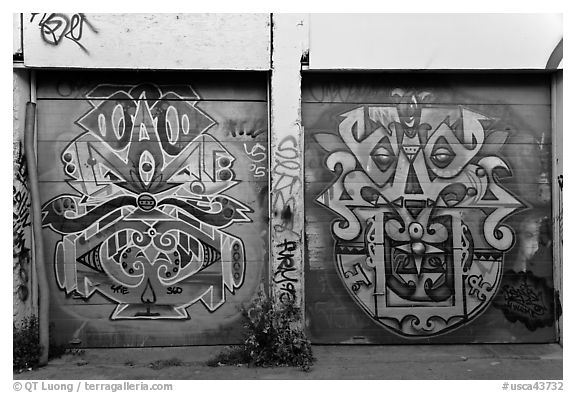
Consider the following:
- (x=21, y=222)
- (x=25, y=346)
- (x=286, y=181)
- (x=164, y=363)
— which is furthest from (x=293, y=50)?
(x=25, y=346)

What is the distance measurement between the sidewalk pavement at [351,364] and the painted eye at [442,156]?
80.9 inches

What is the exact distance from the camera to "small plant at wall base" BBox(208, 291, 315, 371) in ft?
17.1

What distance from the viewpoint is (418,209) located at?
5.82 m

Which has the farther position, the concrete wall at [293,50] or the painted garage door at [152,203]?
the painted garage door at [152,203]

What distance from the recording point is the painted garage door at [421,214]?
19.0 ft

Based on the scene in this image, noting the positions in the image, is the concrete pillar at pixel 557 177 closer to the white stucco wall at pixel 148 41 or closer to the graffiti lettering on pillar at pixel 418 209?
the graffiti lettering on pillar at pixel 418 209

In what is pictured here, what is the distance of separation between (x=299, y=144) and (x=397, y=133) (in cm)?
117

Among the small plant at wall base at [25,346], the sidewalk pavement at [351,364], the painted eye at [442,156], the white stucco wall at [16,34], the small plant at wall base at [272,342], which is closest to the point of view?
the sidewalk pavement at [351,364]

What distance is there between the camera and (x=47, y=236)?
571 centimetres

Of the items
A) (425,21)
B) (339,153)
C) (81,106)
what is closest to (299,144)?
(339,153)

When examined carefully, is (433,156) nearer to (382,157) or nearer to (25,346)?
(382,157)

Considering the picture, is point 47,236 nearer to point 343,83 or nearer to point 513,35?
point 343,83

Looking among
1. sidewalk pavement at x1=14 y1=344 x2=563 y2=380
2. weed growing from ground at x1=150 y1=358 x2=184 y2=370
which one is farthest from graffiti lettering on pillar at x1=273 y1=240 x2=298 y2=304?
weed growing from ground at x1=150 y1=358 x2=184 y2=370

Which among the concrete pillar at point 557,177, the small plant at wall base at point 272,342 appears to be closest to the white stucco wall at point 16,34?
the small plant at wall base at point 272,342
